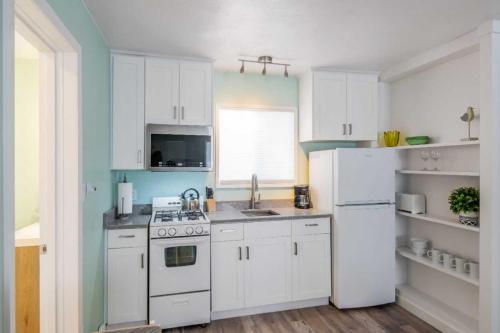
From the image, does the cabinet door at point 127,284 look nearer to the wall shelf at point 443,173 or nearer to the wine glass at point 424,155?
the wall shelf at point 443,173

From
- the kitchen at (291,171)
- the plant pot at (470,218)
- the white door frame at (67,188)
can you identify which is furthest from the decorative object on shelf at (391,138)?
the white door frame at (67,188)

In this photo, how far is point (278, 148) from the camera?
367 cm

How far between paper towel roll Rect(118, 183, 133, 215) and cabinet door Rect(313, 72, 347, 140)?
6.59ft

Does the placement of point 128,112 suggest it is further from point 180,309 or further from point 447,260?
point 447,260

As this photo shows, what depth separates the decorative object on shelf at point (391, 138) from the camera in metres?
3.41

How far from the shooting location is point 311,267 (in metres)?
3.09

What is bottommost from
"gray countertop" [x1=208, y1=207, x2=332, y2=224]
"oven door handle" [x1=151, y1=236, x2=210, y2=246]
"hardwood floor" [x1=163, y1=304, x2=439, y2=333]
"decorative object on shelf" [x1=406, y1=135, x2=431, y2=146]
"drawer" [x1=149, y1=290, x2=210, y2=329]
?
"hardwood floor" [x1=163, y1=304, x2=439, y2=333]

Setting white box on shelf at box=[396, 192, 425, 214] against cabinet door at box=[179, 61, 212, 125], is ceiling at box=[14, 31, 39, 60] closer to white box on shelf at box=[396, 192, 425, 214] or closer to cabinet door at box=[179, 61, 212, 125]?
cabinet door at box=[179, 61, 212, 125]

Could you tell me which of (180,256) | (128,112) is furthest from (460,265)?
(128,112)

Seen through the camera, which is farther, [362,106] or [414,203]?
[362,106]

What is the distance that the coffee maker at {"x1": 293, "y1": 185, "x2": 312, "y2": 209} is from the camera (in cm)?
348

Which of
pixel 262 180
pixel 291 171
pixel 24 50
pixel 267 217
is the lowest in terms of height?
pixel 267 217

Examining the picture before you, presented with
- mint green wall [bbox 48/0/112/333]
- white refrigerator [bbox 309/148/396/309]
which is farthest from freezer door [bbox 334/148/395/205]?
mint green wall [bbox 48/0/112/333]

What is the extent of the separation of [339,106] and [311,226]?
54.2 inches
